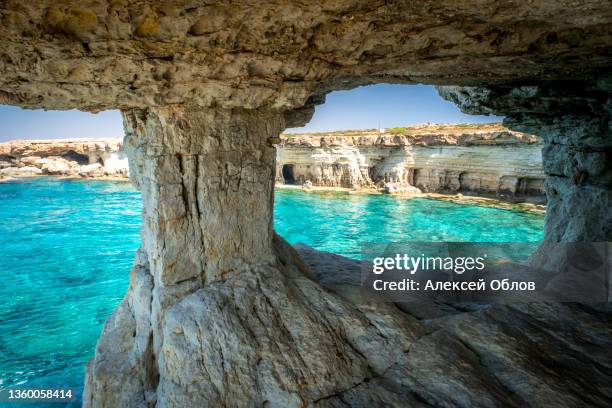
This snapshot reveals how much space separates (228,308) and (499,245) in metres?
16.1

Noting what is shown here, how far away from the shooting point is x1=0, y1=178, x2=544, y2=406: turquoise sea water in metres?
10.4

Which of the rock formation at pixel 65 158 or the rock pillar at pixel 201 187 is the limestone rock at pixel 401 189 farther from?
the rock formation at pixel 65 158

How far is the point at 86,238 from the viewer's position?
21.2 metres

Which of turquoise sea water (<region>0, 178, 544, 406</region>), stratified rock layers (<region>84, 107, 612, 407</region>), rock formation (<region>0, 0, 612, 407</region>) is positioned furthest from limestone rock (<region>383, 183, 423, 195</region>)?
stratified rock layers (<region>84, 107, 612, 407</region>)

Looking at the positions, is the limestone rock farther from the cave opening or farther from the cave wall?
the cave opening

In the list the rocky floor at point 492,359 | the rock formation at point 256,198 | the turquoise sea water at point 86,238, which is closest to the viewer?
the rock formation at point 256,198

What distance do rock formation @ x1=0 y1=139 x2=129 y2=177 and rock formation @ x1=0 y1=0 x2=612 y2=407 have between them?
45.9 m

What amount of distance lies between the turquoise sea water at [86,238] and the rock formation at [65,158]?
7692mm

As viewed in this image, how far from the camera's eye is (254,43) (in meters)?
3.95

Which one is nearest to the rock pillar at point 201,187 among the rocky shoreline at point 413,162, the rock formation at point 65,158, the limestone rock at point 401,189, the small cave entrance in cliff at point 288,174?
the rocky shoreline at point 413,162

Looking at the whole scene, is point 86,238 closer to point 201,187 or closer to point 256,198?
point 201,187

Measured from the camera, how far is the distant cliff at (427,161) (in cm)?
2795

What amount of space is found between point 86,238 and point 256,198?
20.5 meters

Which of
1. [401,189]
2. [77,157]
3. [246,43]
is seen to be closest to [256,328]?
[246,43]
